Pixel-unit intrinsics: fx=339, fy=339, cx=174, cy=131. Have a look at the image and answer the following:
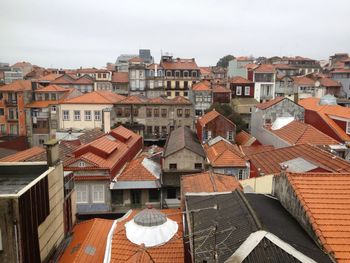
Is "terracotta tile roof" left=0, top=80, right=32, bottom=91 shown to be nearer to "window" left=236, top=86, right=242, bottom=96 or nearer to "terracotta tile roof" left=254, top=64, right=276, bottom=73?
"window" left=236, top=86, right=242, bottom=96

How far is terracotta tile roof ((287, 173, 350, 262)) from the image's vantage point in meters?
10.6

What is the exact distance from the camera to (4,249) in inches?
479

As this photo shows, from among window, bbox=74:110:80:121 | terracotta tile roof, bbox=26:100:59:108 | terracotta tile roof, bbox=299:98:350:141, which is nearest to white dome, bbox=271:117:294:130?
terracotta tile roof, bbox=299:98:350:141

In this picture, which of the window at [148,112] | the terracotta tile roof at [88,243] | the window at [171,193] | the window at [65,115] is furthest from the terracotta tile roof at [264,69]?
the terracotta tile roof at [88,243]

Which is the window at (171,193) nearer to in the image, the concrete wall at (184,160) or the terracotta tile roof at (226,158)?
the concrete wall at (184,160)

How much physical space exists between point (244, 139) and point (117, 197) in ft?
64.7

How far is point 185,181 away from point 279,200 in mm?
6741

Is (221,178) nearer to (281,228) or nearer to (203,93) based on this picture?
(281,228)

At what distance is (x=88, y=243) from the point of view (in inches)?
656

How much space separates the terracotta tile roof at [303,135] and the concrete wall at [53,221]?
72.7 feet

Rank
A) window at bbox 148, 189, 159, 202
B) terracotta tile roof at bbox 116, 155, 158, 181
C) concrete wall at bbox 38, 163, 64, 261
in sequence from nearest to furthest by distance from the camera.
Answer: concrete wall at bbox 38, 163, 64, 261
terracotta tile roof at bbox 116, 155, 158, 181
window at bbox 148, 189, 159, 202

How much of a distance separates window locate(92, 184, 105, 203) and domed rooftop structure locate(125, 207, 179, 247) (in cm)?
1150

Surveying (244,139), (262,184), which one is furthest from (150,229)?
(244,139)

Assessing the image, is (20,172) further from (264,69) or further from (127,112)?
(264,69)
